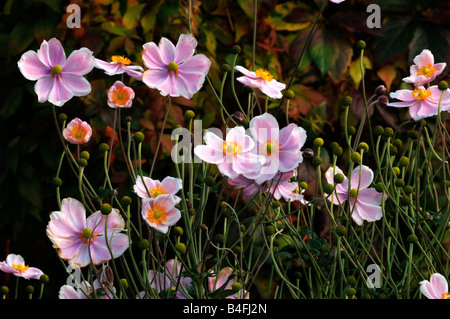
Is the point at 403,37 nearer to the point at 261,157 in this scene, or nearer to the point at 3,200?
the point at 261,157

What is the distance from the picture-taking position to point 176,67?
2.16 feet

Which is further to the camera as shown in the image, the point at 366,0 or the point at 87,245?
the point at 366,0

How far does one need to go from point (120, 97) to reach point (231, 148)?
0.52 ft

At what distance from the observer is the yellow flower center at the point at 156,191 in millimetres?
620

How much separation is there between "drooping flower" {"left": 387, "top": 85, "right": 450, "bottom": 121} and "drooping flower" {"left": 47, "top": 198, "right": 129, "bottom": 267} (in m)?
0.34

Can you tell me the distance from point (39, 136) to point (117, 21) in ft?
0.95

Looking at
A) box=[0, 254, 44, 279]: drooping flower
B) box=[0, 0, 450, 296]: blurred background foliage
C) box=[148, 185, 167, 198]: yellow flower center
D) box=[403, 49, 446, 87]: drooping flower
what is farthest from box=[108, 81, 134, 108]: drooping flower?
box=[0, 0, 450, 296]: blurred background foliage

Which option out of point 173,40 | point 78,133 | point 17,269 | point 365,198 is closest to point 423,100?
point 365,198

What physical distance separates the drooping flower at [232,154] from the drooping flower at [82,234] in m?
0.12

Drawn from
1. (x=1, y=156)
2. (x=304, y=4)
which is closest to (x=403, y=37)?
(x=304, y=4)

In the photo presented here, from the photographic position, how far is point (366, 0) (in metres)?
1.26

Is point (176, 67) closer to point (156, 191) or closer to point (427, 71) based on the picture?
point (156, 191)

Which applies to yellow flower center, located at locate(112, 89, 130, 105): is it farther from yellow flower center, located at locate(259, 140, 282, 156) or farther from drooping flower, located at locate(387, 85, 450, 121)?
drooping flower, located at locate(387, 85, 450, 121)

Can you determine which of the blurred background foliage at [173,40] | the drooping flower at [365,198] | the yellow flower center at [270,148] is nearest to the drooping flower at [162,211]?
the yellow flower center at [270,148]
